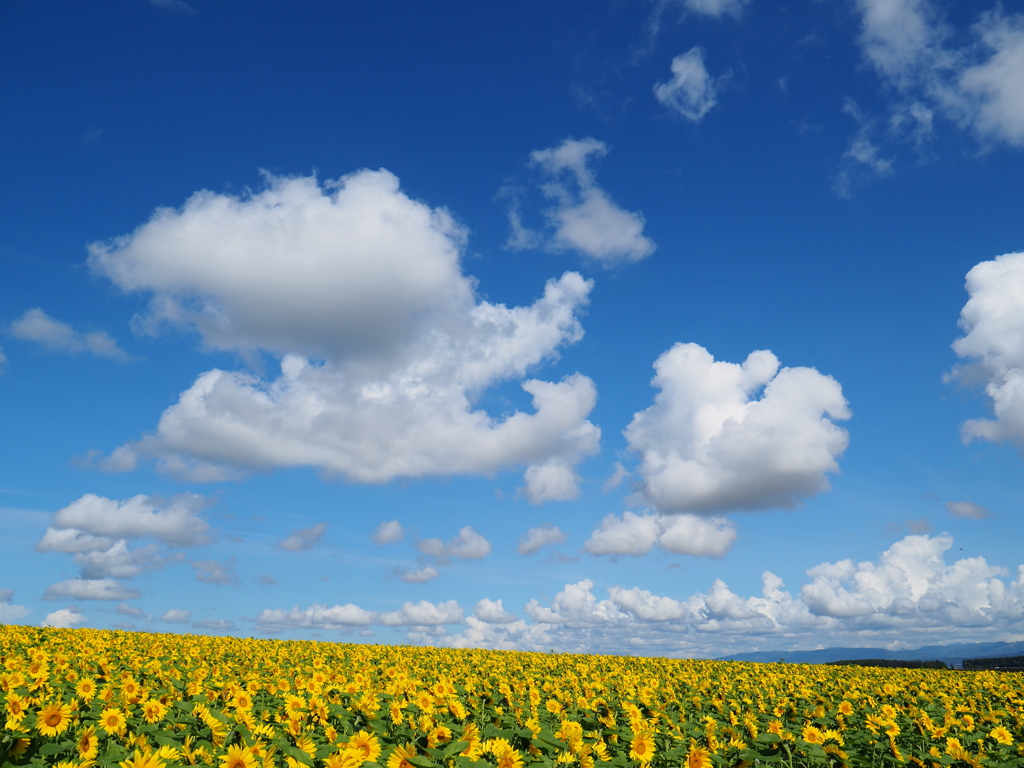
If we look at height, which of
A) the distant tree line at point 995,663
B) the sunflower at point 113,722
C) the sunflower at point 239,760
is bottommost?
the distant tree line at point 995,663

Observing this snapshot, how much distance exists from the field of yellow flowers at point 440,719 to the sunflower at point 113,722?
2 cm

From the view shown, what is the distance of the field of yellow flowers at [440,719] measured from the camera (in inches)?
277

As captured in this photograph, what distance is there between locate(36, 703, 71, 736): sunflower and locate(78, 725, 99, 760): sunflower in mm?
443

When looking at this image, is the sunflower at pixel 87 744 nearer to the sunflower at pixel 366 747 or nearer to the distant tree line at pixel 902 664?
the sunflower at pixel 366 747

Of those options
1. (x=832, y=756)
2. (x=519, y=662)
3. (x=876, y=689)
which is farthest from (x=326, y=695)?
(x=876, y=689)

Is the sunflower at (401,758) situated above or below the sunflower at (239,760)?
below

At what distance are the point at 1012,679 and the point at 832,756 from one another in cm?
2023

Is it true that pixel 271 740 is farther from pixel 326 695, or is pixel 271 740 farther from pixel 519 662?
pixel 519 662

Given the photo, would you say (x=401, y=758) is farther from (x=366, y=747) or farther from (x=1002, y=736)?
(x=1002, y=736)

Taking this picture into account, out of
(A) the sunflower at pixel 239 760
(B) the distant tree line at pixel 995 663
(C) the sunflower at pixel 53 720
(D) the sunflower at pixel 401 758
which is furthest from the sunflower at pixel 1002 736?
(B) the distant tree line at pixel 995 663

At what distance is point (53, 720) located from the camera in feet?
24.1

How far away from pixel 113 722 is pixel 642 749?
22.1ft

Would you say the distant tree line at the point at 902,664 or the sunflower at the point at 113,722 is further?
the distant tree line at the point at 902,664

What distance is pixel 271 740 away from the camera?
7.58m
